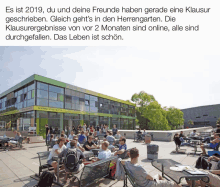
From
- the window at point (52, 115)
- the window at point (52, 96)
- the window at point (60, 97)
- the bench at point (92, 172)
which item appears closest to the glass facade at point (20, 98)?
the window at point (52, 96)

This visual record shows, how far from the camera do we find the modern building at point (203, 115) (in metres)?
85.6

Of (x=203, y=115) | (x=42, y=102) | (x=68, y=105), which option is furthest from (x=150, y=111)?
(x=203, y=115)

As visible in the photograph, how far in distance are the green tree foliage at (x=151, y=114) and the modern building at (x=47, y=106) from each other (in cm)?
1585

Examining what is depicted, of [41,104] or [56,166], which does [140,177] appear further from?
[41,104]

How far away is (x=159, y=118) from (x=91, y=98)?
23271mm

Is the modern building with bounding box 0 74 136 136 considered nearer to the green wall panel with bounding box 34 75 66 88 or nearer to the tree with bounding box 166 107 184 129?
the green wall panel with bounding box 34 75 66 88

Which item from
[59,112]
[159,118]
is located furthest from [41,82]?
[159,118]

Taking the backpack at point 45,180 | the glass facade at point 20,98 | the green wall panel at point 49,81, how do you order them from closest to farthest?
the backpack at point 45,180 → the green wall panel at point 49,81 → the glass facade at point 20,98

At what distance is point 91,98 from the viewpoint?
29594 millimetres

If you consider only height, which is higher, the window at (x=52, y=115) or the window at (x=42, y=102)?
the window at (x=42, y=102)

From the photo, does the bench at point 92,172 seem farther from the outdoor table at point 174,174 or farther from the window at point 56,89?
the window at point 56,89

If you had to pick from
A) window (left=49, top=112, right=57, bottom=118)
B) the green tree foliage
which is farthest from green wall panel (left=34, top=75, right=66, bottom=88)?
the green tree foliage

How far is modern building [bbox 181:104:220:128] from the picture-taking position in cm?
8562

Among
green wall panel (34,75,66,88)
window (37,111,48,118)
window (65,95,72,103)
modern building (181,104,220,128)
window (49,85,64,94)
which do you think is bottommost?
modern building (181,104,220,128)
